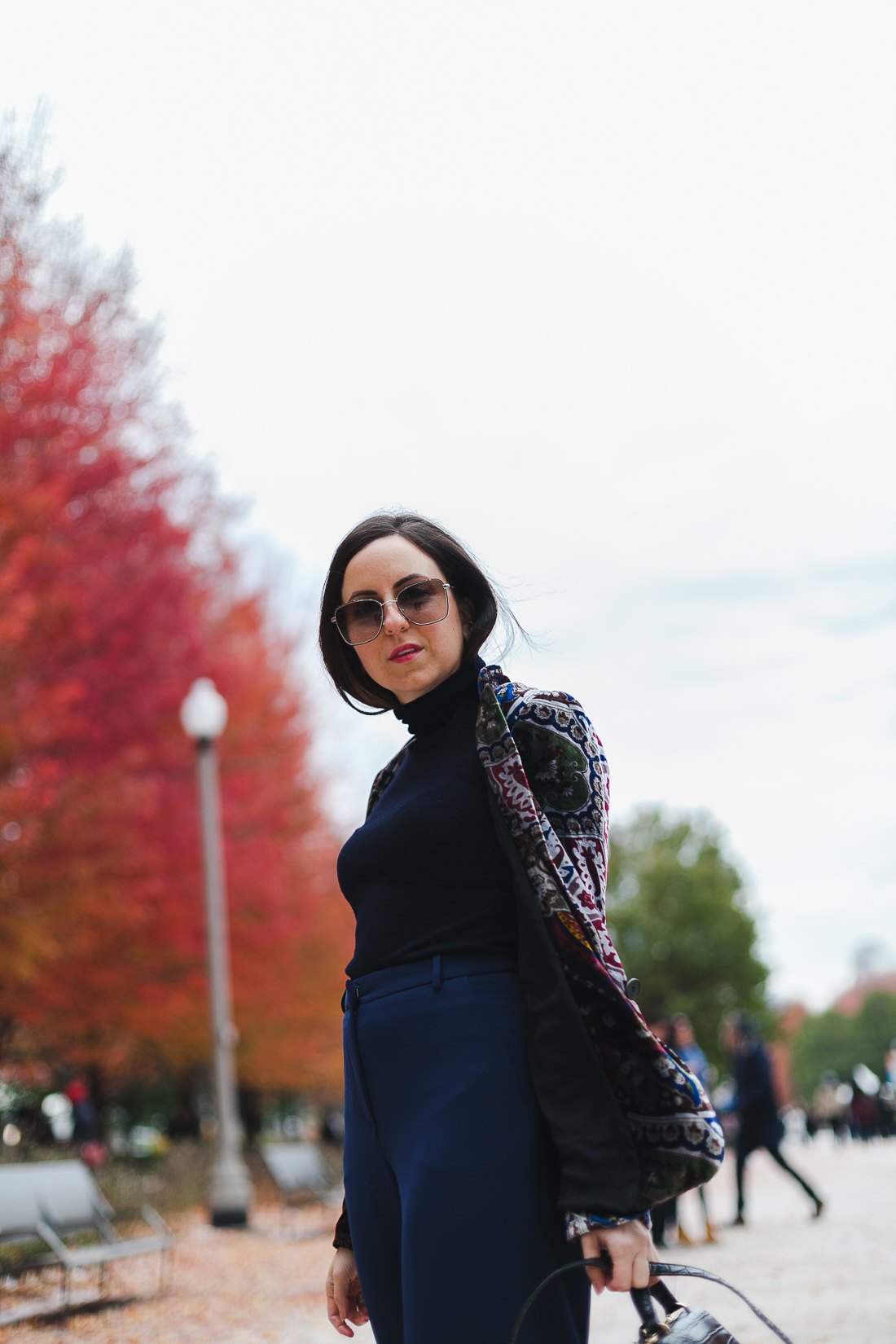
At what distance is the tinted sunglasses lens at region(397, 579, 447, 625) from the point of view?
217 centimetres

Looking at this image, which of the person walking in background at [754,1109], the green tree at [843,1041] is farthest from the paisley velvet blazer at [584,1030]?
the green tree at [843,1041]

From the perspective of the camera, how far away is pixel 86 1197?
8.56m

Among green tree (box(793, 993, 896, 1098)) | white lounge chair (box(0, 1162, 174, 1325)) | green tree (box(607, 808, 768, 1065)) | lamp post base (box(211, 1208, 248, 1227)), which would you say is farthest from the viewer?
green tree (box(793, 993, 896, 1098))

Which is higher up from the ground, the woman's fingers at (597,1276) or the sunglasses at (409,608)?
the sunglasses at (409,608)

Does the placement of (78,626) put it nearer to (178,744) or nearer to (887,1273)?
(178,744)

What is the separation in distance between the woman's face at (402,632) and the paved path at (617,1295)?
4989mm

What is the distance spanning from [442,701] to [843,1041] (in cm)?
12785

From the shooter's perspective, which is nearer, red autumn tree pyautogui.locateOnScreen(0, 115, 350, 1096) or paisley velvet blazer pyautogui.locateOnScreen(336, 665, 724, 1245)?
paisley velvet blazer pyautogui.locateOnScreen(336, 665, 724, 1245)

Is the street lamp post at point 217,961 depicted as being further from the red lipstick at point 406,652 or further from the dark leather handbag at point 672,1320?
the dark leather handbag at point 672,1320

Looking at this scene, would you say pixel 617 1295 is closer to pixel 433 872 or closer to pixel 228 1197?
pixel 228 1197

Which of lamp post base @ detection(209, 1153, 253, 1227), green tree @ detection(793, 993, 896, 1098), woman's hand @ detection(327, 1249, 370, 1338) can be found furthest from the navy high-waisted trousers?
green tree @ detection(793, 993, 896, 1098)

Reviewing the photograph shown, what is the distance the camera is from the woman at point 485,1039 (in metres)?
1.67

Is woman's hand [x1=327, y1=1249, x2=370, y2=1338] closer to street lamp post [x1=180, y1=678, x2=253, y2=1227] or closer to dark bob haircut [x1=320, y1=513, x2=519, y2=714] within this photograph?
dark bob haircut [x1=320, y1=513, x2=519, y2=714]

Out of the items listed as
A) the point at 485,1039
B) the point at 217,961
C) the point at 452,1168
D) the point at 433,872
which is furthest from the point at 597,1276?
the point at 217,961
